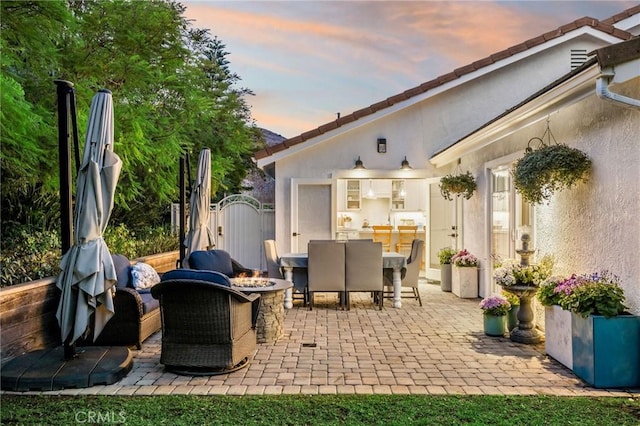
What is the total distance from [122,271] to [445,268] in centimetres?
590

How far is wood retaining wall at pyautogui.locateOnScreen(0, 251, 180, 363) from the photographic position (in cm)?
440

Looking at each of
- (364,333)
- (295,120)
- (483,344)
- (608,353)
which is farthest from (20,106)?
(295,120)

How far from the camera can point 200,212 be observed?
25.9ft

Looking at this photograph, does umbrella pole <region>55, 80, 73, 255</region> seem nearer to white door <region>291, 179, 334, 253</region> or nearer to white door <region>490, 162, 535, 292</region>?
white door <region>490, 162, 535, 292</region>

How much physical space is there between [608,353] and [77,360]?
438cm

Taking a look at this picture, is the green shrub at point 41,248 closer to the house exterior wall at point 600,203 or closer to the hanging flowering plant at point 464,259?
the hanging flowering plant at point 464,259

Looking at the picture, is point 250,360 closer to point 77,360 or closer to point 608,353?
point 77,360

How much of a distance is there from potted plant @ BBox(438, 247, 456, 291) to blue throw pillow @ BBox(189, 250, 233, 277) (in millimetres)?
4187

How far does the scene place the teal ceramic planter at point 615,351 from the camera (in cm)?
Result: 398

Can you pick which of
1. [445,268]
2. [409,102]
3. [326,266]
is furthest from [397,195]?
[326,266]

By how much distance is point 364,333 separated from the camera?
6051 millimetres

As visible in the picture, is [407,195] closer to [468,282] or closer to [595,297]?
[468,282]

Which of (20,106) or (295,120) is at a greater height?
(295,120)

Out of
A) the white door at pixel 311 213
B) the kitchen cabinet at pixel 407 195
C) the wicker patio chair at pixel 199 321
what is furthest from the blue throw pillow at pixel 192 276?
the kitchen cabinet at pixel 407 195
